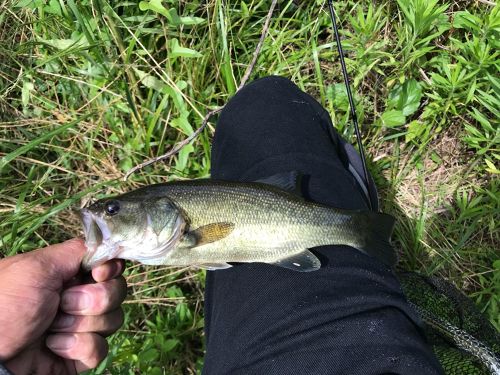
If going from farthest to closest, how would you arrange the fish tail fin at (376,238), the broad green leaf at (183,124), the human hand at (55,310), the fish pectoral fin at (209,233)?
the broad green leaf at (183,124)
the fish tail fin at (376,238)
the fish pectoral fin at (209,233)
the human hand at (55,310)

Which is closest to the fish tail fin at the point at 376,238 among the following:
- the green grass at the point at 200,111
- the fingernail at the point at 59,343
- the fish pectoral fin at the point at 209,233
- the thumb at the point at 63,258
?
the fish pectoral fin at the point at 209,233

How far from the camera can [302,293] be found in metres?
2.40

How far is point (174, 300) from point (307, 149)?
5.35 ft

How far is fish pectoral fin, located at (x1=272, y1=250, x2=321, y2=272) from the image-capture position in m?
2.35

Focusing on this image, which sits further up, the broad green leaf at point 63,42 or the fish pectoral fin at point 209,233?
the broad green leaf at point 63,42

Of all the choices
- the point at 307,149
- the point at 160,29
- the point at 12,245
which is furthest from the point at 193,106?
the point at 12,245

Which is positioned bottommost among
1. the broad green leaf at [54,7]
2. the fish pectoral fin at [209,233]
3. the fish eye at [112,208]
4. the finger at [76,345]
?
the finger at [76,345]

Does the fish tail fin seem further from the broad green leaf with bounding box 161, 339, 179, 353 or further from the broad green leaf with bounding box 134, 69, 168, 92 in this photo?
the broad green leaf with bounding box 134, 69, 168, 92

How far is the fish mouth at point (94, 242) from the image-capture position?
2.21m

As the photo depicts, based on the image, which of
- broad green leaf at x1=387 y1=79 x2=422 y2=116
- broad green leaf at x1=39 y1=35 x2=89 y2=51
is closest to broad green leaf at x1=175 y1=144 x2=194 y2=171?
broad green leaf at x1=39 y1=35 x2=89 y2=51

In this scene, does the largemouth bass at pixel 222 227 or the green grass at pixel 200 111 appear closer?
the largemouth bass at pixel 222 227

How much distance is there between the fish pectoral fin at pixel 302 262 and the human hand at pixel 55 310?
34.2 inches

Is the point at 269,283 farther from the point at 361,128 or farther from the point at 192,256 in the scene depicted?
the point at 361,128

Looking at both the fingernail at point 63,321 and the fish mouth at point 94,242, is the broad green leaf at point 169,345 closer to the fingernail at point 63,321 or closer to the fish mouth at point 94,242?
the fingernail at point 63,321
